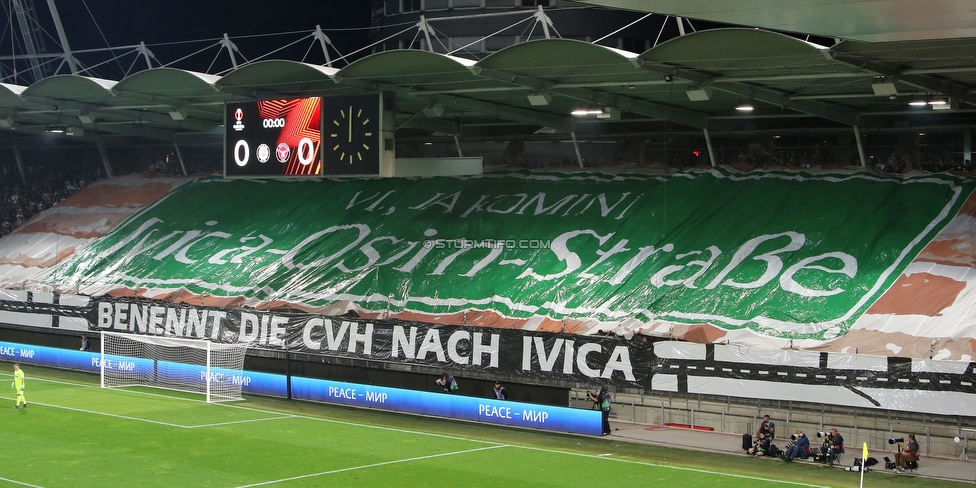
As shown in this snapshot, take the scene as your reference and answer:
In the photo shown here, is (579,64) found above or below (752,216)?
above

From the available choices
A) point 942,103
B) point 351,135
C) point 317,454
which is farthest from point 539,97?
point 317,454

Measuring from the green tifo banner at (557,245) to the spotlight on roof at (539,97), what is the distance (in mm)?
5404

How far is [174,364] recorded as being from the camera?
3381cm

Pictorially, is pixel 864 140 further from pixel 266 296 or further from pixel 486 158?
pixel 266 296

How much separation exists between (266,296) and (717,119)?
16.5 m

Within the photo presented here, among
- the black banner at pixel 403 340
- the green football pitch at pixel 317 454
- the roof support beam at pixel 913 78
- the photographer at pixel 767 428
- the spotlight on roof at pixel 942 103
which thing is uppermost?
the roof support beam at pixel 913 78

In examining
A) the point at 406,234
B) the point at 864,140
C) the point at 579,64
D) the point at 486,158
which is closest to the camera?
the point at 579,64

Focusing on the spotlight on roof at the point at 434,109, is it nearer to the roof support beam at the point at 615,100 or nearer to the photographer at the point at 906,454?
the roof support beam at the point at 615,100

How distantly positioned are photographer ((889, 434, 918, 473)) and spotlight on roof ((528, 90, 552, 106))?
13.5m

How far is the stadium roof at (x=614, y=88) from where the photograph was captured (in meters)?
24.1

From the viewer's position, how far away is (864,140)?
31828 millimetres

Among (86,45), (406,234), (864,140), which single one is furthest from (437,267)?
(86,45)

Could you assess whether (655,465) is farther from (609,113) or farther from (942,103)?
(609,113)

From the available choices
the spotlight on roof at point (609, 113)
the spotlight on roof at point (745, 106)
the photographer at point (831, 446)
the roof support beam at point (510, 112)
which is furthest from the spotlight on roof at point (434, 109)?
the photographer at point (831, 446)
